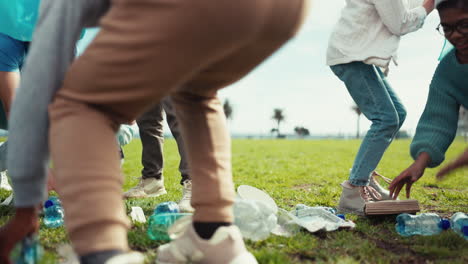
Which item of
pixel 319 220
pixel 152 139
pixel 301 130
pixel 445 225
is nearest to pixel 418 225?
pixel 445 225

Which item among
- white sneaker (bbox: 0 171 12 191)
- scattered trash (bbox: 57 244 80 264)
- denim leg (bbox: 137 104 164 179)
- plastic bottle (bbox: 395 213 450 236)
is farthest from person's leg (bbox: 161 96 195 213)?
white sneaker (bbox: 0 171 12 191)

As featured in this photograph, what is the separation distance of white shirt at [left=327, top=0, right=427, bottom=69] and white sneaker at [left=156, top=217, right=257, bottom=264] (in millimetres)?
2458

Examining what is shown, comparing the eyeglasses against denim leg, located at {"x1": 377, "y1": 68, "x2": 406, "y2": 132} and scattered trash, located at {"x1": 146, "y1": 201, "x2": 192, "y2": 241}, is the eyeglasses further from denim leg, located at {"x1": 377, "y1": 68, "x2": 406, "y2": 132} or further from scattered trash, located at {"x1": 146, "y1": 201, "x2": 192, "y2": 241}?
scattered trash, located at {"x1": 146, "y1": 201, "x2": 192, "y2": 241}

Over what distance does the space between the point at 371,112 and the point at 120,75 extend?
2.93 metres

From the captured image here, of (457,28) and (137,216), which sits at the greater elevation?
(457,28)

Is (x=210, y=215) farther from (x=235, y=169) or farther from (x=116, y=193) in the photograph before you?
(x=235, y=169)

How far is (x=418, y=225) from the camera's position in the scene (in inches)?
114

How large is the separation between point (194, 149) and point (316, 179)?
18.5 feet

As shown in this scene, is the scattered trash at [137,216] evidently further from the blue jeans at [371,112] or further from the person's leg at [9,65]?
the blue jeans at [371,112]

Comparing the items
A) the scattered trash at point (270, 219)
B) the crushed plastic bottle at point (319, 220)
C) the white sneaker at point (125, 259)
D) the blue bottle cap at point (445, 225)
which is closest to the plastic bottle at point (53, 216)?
the scattered trash at point (270, 219)

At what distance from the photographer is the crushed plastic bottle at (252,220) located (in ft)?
8.17

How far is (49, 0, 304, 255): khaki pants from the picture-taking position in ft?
3.96

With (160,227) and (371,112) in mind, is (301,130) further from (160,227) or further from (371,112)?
(160,227)

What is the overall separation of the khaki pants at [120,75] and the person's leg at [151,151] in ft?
10.1
